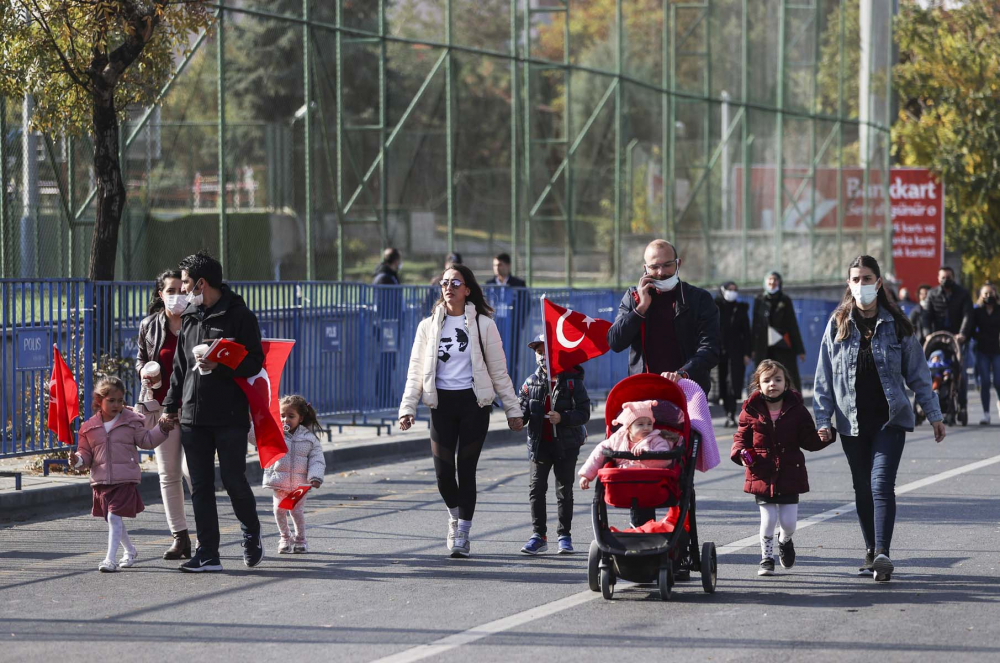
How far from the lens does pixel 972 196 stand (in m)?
35.1

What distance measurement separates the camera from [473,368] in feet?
28.9

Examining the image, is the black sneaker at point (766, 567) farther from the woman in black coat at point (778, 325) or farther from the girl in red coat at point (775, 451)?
the woman in black coat at point (778, 325)

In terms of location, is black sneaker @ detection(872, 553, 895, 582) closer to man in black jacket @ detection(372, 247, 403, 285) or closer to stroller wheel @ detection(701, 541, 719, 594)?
stroller wheel @ detection(701, 541, 719, 594)

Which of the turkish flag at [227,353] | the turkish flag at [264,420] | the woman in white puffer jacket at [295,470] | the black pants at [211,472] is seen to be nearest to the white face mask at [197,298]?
the turkish flag at [227,353]

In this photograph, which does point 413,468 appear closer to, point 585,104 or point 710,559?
point 710,559

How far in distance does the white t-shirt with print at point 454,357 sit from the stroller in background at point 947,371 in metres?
10.4

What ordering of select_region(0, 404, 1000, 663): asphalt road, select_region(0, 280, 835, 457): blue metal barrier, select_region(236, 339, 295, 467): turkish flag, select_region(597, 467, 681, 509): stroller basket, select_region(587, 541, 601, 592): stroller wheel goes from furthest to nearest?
select_region(0, 280, 835, 457): blue metal barrier, select_region(236, 339, 295, 467): turkish flag, select_region(587, 541, 601, 592): stroller wheel, select_region(597, 467, 681, 509): stroller basket, select_region(0, 404, 1000, 663): asphalt road

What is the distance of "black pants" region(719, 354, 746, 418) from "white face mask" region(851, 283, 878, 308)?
9.74 metres

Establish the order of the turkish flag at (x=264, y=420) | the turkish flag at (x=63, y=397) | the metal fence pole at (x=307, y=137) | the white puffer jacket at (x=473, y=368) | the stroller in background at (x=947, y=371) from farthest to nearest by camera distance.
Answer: the metal fence pole at (x=307, y=137) → the stroller in background at (x=947, y=371) → the turkish flag at (x=63, y=397) → the white puffer jacket at (x=473, y=368) → the turkish flag at (x=264, y=420)

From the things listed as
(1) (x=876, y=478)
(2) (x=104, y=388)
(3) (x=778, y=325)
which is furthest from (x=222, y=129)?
(1) (x=876, y=478)

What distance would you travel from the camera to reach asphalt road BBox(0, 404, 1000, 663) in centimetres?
647

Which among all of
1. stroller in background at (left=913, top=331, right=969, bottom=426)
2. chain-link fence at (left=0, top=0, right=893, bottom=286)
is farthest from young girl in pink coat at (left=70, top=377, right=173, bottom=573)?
stroller in background at (left=913, top=331, right=969, bottom=426)

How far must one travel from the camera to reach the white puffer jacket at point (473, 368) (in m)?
8.80

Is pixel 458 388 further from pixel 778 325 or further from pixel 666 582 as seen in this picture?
pixel 778 325
